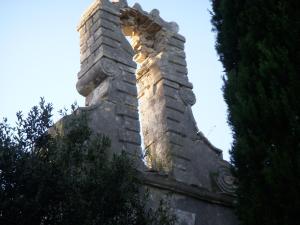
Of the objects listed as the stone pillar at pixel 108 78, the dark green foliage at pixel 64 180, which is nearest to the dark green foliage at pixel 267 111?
the dark green foliage at pixel 64 180

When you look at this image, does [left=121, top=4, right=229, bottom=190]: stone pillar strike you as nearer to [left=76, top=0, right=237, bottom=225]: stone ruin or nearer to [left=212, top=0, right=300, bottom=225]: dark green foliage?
[left=76, top=0, right=237, bottom=225]: stone ruin

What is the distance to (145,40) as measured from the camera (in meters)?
9.22

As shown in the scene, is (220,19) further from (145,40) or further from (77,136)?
(77,136)

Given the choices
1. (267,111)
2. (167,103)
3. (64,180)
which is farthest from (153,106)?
(64,180)

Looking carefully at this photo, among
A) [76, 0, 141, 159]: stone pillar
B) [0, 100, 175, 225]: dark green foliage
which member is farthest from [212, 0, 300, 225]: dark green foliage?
[76, 0, 141, 159]: stone pillar

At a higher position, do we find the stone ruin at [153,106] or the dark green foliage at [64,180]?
the stone ruin at [153,106]

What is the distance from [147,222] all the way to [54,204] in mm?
983

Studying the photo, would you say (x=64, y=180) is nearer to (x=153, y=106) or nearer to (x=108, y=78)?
(x=108, y=78)

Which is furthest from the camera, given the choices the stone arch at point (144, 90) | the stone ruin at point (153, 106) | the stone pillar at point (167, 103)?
the stone pillar at point (167, 103)

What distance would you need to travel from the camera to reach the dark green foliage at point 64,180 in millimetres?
4719

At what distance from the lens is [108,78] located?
7754mm

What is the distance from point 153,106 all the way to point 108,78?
925 mm

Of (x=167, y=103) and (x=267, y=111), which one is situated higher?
(x=167, y=103)

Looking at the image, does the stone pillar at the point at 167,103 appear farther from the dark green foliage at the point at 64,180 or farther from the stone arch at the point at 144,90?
the dark green foliage at the point at 64,180
